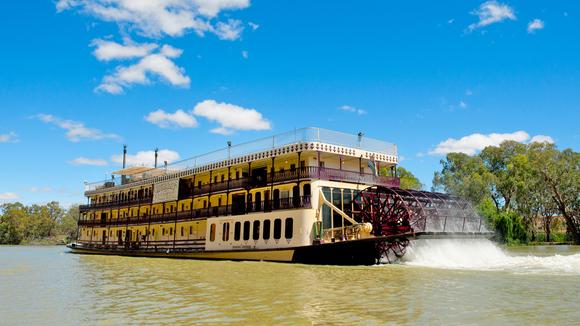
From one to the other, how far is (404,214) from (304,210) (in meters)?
4.53

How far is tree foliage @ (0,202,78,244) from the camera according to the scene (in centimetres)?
9281

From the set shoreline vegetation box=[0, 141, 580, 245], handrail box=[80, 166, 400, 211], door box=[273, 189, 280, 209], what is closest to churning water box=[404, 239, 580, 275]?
handrail box=[80, 166, 400, 211]

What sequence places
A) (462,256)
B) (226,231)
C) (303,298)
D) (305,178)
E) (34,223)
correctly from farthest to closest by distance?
1. (34,223)
2. (226,231)
3. (305,178)
4. (462,256)
5. (303,298)

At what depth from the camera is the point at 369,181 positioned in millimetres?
25203

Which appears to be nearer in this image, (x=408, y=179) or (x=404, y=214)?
(x=404, y=214)

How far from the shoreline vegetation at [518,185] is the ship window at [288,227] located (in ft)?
93.3

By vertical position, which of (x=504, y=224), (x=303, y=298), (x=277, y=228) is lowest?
(x=303, y=298)

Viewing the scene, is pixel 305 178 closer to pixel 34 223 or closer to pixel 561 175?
pixel 561 175

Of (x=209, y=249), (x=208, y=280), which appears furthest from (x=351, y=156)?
(x=208, y=280)

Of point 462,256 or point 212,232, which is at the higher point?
point 212,232

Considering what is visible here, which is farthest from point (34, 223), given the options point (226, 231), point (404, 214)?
point (404, 214)

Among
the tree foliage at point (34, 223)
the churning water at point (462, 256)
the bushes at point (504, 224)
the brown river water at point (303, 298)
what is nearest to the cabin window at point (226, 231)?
the churning water at point (462, 256)

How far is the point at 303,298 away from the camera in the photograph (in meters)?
10.6

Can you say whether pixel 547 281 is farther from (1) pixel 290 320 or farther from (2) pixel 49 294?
(2) pixel 49 294
